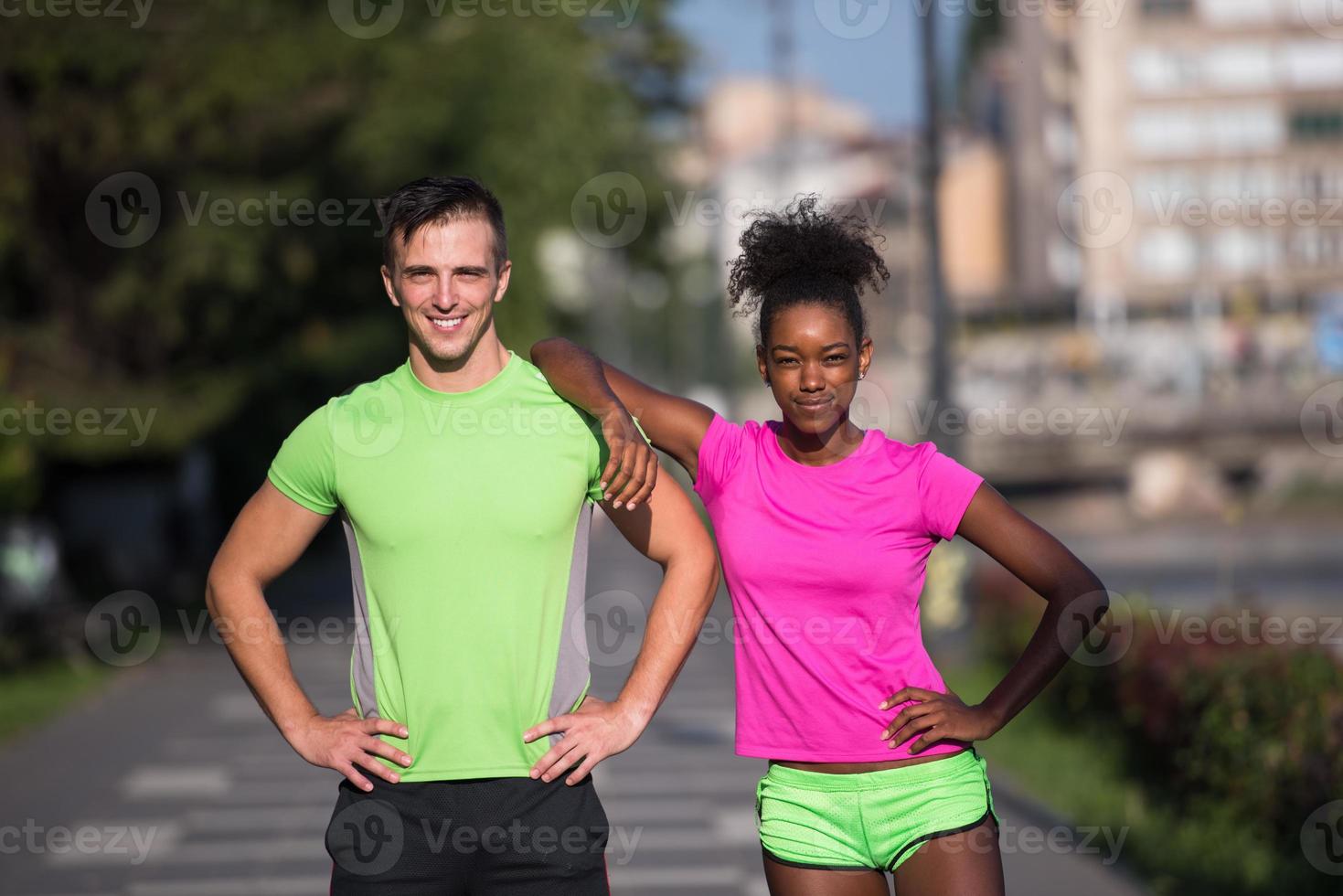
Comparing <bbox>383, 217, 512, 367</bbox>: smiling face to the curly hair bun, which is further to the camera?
the curly hair bun

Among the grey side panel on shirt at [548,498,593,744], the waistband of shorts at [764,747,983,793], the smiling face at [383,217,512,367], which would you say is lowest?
the waistband of shorts at [764,747,983,793]

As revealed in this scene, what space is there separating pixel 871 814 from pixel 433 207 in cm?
151

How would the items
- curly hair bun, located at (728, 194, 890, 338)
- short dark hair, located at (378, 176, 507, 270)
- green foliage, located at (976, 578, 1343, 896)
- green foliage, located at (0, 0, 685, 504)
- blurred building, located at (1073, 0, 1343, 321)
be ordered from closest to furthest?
1. short dark hair, located at (378, 176, 507, 270)
2. curly hair bun, located at (728, 194, 890, 338)
3. green foliage, located at (976, 578, 1343, 896)
4. green foliage, located at (0, 0, 685, 504)
5. blurred building, located at (1073, 0, 1343, 321)

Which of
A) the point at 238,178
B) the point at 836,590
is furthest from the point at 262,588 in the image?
the point at 238,178

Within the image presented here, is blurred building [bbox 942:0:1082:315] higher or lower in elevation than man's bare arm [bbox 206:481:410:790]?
higher

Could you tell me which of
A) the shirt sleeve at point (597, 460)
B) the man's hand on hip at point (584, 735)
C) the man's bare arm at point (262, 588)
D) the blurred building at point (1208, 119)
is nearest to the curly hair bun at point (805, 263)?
the shirt sleeve at point (597, 460)

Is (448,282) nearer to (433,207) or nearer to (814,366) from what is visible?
(433,207)

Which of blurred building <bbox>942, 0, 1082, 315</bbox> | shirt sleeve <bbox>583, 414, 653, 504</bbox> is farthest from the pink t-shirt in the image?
blurred building <bbox>942, 0, 1082, 315</bbox>

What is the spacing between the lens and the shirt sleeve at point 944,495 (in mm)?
3764

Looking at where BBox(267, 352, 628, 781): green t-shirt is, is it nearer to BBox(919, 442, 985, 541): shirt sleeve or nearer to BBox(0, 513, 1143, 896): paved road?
BBox(919, 442, 985, 541): shirt sleeve

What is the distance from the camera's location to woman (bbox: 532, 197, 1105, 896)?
372cm

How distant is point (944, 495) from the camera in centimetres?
377

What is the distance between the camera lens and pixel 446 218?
3.52 m

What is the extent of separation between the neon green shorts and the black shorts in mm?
486
